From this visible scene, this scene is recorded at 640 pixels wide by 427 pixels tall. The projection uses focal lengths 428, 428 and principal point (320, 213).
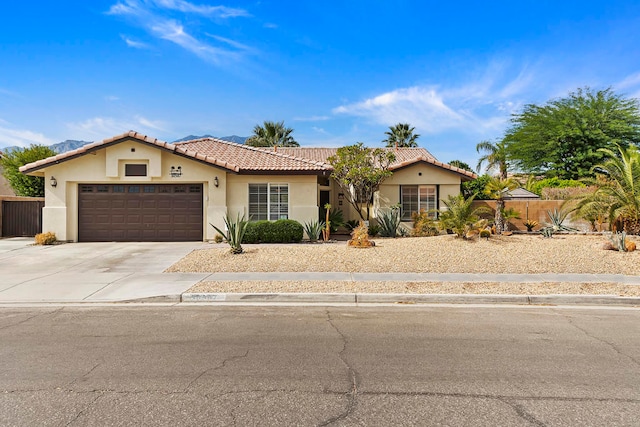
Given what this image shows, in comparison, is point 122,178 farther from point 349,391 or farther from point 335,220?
point 349,391

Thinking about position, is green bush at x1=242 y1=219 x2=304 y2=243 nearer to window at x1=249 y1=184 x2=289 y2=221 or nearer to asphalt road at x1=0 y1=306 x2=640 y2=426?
window at x1=249 y1=184 x2=289 y2=221

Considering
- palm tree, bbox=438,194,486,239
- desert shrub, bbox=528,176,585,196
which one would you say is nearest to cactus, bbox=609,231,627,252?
palm tree, bbox=438,194,486,239

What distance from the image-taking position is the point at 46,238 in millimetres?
16594

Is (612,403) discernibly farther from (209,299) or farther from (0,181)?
(0,181)

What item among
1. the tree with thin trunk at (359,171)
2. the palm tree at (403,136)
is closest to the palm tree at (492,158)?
the palm tree at (403,136)

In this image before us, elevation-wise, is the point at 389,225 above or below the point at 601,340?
above

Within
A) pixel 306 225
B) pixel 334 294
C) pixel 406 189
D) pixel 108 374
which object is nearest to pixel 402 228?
pixel 406 189

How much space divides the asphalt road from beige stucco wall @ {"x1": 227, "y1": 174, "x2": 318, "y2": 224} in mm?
10861

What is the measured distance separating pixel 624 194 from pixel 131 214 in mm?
18263

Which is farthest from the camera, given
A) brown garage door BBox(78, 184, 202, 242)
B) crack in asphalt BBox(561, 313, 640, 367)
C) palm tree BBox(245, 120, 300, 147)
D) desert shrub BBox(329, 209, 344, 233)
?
palm tree BBox(245, 120, 300, 147)

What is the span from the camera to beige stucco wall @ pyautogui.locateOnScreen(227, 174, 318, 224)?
18.0 meters

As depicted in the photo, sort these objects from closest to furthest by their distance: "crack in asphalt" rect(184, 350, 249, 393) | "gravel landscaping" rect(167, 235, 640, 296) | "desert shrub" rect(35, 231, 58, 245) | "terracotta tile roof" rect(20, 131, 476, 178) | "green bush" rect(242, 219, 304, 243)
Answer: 1. "crack in asphalt" rect(184, 350, 249, 393)
2. "gravel landscaping" rect(167, 235, 640, 296)
3. "desert shrub" rect(35, 231, 58, 245)
4. "green bush" rect(242, 219, 304, 243)
5. "terracotta tile roof" rect(20, 131, 476, 178)

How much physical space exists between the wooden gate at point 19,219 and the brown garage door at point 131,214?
3.74m

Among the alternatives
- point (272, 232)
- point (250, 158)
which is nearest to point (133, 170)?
point (250, 158)
